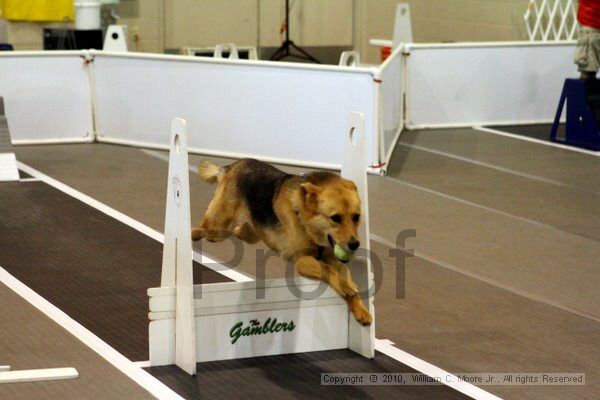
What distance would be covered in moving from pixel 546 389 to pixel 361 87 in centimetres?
446

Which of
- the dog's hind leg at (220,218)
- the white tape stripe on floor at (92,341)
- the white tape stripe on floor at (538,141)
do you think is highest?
the dog's hind leg at (220,218)

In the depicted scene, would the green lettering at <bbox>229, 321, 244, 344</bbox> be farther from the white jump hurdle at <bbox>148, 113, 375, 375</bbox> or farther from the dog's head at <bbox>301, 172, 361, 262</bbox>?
the dog's head at <bbox>301, 172, 361, 262</bbox>

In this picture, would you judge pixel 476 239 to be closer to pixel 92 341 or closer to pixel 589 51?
pixel 92 341

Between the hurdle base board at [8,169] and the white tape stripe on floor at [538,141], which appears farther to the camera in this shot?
the white tape stripe on floor at [538,141]

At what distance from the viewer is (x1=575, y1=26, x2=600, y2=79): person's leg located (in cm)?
984

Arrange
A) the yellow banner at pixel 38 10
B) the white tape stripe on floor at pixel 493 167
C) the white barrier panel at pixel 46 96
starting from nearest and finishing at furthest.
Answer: the white tape stripe on floor at pixel 493 167, the white barrier panel at pixel 46 96, the yellow banner at pixel 38 10

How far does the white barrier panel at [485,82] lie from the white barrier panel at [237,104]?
1918 mm

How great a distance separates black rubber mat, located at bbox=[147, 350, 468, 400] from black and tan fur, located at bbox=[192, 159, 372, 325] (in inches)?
9.5

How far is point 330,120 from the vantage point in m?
8.57

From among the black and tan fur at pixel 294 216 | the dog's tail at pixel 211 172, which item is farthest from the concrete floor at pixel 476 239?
the dog's tail at pixel 211 172

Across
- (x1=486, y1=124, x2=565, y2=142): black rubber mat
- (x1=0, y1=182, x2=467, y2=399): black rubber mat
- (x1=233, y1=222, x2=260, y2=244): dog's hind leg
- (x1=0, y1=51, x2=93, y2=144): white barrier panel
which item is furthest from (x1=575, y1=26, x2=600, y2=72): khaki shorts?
(x1=233, y1=222, x2=260, y2=244): dog's hind leg

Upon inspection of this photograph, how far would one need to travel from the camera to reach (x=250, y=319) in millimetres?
4500

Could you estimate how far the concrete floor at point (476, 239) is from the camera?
4.80 meters

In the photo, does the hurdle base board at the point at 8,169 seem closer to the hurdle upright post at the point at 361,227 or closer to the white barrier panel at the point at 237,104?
the white barrier panel at the point at 237,104
